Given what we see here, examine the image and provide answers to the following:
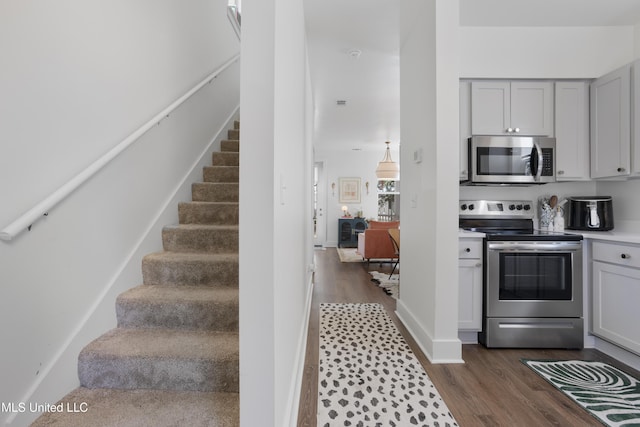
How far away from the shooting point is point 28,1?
1283 mm

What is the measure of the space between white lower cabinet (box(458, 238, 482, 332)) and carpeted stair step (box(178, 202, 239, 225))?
6.13 ft

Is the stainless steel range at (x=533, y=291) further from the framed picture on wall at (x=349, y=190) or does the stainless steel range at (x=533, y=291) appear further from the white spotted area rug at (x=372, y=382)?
the framed picture on wall at (x=349, y=190)

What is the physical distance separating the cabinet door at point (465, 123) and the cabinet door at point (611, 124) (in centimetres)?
106

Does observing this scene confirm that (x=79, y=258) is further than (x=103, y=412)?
Yes

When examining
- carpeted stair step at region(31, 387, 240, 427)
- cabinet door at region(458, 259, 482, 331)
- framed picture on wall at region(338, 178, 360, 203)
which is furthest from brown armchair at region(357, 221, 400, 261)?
carpeted stair step at region(31, 387, 240, 427)

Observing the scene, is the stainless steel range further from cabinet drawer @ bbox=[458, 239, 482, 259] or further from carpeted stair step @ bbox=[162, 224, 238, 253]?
carpeted stair step @ bbox=[162, 224, 238, 253]

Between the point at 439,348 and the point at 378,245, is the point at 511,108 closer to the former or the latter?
the point at 439,348

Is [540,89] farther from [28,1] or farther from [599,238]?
[28,1]

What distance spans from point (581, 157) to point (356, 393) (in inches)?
109

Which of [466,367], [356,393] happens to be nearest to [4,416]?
[356,393]

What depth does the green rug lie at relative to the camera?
1.49m

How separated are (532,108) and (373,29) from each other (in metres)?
1.63

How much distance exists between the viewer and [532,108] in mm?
2547

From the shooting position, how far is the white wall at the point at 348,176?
7914 mm
